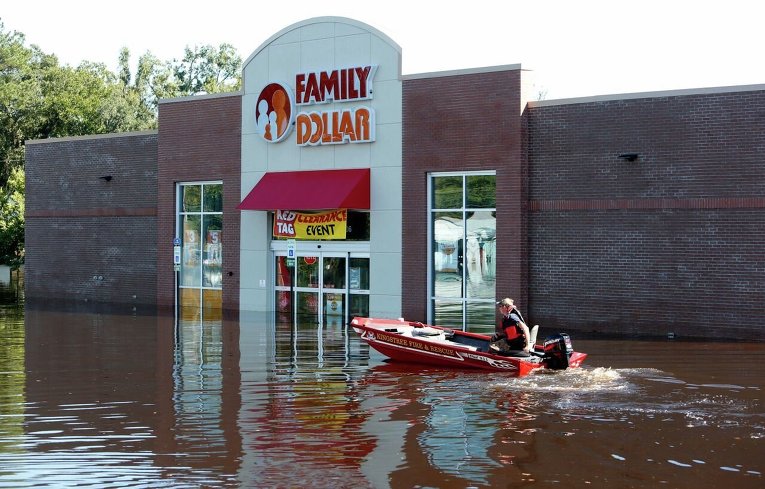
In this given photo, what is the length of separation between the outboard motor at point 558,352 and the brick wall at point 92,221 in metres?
18.8

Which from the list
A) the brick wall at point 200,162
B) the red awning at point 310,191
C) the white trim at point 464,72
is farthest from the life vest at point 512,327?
the brick wall at point 200,162

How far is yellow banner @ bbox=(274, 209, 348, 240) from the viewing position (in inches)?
1146

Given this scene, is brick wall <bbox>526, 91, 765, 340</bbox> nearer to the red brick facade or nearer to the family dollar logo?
the red brick facade

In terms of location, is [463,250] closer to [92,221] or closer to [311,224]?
[311,224]

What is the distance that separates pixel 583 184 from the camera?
25391 mm

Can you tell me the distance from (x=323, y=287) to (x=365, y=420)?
1640cm

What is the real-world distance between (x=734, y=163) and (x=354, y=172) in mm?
10383

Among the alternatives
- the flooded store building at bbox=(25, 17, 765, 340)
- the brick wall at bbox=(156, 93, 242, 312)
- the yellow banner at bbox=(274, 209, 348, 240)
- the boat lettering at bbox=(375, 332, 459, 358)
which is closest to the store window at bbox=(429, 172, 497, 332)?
the flooded store building at bbox=(25, 17, 765, 340)

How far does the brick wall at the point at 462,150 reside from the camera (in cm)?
2609

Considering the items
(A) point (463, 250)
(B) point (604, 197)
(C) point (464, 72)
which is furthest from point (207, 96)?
(B) point (604, 197)

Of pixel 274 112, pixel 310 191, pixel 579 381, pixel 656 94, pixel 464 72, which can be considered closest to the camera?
pixel 579 381

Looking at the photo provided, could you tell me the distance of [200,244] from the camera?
33.0m

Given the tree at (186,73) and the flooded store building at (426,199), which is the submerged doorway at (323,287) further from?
the tree at (186,73)

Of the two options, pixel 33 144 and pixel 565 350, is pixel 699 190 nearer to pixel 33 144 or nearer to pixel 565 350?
pixel 565 350
